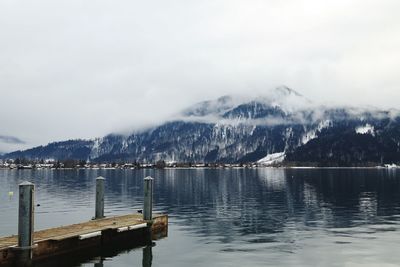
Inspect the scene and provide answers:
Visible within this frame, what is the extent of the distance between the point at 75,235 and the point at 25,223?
5890 mm

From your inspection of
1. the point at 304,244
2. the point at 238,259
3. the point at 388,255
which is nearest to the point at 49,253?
the point at 238,259

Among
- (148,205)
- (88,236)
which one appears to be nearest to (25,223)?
(88,236)

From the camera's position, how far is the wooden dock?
34.7m

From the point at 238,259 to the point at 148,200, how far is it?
49.3 ft

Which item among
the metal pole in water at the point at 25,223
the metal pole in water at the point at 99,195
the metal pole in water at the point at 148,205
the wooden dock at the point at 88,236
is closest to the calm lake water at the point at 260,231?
the wooden dock at the point at 88,236

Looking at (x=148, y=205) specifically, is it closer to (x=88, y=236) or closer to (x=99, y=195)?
(x=99, y=195)

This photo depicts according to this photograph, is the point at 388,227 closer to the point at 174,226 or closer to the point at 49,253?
the point at 174,226

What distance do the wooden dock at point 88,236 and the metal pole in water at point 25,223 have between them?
1.57 feet

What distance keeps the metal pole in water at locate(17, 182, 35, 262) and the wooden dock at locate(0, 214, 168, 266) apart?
0.48 meters

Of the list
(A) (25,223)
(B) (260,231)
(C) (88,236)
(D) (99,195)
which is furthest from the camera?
(B) (260,231)

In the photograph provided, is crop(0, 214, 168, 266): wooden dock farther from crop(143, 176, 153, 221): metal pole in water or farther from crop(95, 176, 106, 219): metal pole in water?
crop(95, 176, 106, 219): metal pole in water

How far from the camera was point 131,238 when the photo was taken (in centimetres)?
4719

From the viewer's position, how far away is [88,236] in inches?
1578

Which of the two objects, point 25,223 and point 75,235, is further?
point 75,235
